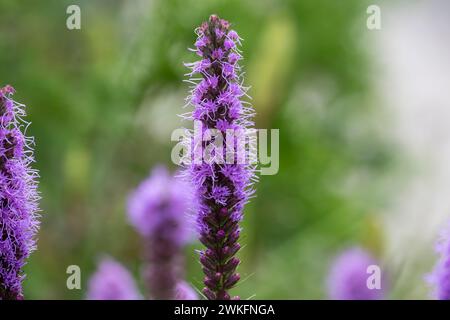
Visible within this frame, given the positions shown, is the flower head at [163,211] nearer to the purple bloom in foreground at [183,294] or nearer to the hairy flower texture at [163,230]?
the hairy flower texture at [163,230]

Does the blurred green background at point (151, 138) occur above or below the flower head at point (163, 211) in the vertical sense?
above

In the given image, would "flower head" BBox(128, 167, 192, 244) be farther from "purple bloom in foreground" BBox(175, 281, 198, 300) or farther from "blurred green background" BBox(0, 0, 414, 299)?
"blurred green background" BBox(0, 0, 414, 299)

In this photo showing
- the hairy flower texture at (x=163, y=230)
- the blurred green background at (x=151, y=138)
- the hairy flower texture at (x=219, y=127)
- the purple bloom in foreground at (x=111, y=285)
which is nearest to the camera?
the hairy flower texture at (x=219, y=127)

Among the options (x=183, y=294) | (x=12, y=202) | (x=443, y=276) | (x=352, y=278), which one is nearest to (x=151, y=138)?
(x=352, y=278)

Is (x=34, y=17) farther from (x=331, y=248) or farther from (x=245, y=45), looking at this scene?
(x=331, y=248)

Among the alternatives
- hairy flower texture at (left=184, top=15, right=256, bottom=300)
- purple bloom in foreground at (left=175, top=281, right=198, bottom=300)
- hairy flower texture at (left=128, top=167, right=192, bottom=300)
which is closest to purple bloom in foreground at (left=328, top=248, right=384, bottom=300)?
hairy flower texture at (left=128, top=167, right=192, bottom=300)

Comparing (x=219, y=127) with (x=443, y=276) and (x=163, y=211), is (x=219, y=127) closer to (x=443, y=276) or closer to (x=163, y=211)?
(x=443, y=276)

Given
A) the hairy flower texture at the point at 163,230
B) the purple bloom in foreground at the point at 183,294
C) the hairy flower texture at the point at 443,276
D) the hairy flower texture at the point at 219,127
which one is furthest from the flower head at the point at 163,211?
the hairy flower texture at the point at 443,276
